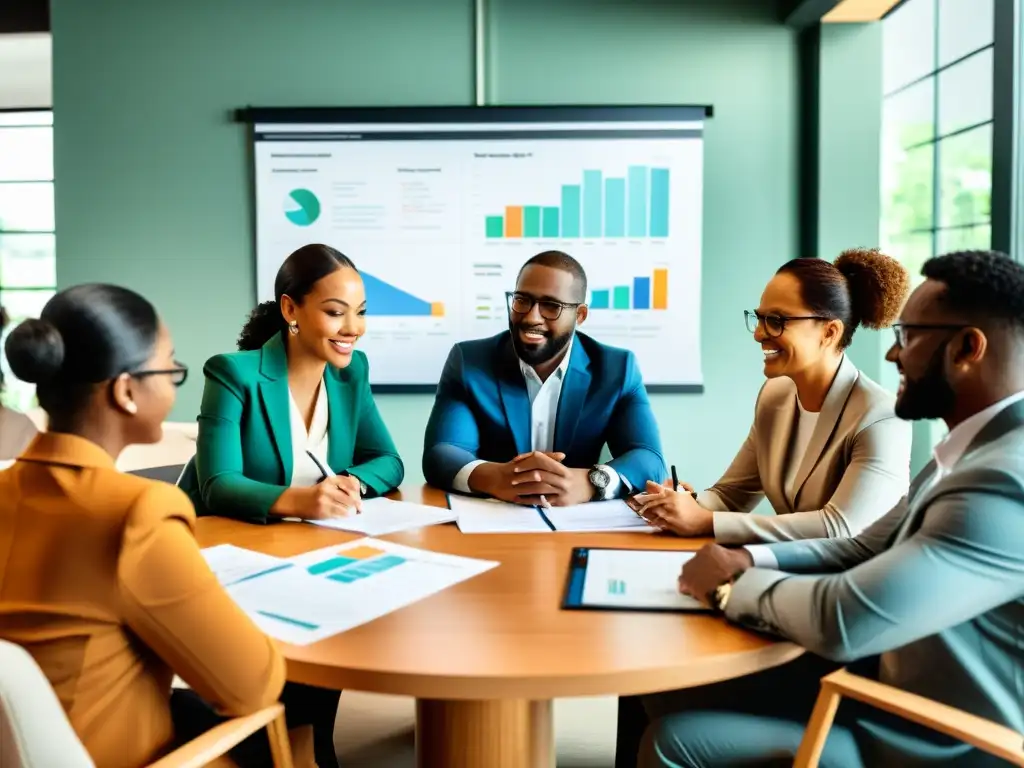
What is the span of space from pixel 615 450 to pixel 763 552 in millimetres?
994

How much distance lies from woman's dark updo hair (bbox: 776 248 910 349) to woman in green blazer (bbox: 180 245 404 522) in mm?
1164

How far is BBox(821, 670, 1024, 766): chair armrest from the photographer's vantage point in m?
1.09

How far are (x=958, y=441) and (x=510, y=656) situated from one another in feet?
2.61

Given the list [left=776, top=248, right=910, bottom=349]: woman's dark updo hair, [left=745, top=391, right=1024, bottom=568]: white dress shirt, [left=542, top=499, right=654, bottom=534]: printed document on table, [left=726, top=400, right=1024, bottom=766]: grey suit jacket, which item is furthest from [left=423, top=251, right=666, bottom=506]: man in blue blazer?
[left=726, top=400, right=1024, bottom=766]: grey suit jacket

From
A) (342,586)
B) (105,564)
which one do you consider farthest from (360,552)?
(105,564)

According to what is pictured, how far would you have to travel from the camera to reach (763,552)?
59.0 inches

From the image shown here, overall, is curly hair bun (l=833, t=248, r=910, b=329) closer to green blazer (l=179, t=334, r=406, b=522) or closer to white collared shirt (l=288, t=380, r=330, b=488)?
green blazer (l=179, t=334, r=406, b=522)

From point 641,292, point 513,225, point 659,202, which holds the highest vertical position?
point 659,202

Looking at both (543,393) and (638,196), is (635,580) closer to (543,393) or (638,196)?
(543,393)

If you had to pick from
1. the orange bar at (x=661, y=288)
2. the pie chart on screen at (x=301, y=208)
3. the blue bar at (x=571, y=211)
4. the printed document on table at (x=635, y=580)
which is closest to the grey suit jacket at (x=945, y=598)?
→ the printed document on table at (x=635, y=580)

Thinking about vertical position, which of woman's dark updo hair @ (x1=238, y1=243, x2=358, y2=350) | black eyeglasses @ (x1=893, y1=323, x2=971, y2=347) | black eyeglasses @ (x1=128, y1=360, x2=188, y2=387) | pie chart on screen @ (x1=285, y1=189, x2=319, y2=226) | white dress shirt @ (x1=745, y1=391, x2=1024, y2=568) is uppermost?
pie chart on screen @ (x1=285, y1=189, x2=319, y2=226)

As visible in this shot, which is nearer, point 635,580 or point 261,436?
point 635,580

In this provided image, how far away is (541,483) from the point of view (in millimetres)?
2117

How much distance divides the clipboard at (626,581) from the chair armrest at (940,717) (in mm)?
242
